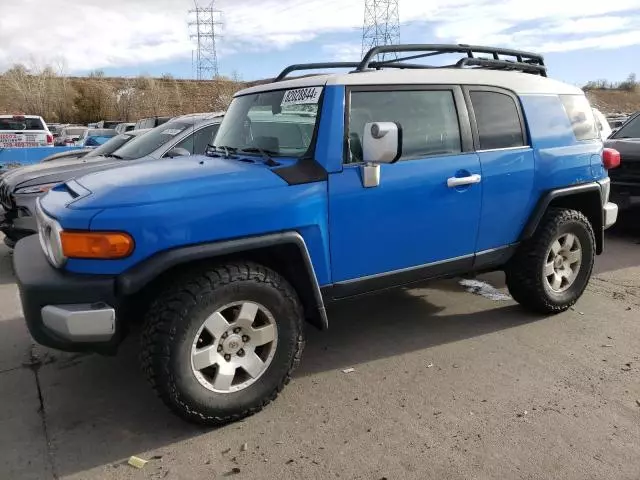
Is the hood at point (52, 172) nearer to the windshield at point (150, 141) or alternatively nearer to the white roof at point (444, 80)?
the windshield at point (150, 141)

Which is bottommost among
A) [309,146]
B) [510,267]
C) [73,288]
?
[510,267]

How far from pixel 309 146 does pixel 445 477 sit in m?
1.96

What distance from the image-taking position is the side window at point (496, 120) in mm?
3965

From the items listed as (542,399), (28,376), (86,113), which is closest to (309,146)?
(542,399)

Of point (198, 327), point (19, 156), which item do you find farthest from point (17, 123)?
point (198, 327)

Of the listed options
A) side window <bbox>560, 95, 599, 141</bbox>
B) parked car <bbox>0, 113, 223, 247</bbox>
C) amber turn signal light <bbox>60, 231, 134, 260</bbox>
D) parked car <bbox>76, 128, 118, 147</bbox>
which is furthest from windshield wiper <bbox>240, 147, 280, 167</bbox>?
parked car <bbox>76, 128, 118, 147</bbox>

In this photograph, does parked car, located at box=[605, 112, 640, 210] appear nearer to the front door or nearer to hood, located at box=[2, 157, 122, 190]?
the front door

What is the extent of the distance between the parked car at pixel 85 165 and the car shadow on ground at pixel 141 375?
2.31 m

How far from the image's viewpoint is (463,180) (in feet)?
12.2

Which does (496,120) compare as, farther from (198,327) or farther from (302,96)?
(198,327)

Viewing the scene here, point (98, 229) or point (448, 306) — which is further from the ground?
point (98, 229)

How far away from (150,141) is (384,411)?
200 inches

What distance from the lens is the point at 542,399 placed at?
3.29 m

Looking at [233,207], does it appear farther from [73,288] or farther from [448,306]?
[448,306]
